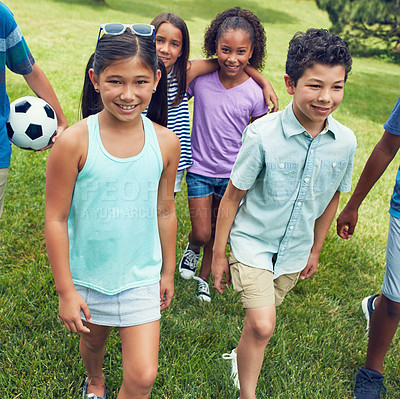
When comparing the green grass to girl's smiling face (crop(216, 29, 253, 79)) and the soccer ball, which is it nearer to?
the soccer ball

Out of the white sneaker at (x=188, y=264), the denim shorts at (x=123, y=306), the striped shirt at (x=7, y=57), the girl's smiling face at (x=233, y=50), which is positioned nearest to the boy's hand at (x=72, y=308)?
the denim shorts at (x=123, y=306)

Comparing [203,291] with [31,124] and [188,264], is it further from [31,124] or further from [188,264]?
[31,124]

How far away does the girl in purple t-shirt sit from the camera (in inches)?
129

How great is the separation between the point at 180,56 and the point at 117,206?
1.61m

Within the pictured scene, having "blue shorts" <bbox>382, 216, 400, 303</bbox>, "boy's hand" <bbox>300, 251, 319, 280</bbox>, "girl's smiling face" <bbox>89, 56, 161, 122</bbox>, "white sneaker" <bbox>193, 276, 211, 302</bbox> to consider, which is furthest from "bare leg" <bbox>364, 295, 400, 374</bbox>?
"girl's smiling face" <bbox>89, 56, 161, 122</bbox>

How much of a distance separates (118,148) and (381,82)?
15.1 meters

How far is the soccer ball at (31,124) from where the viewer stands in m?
2.83

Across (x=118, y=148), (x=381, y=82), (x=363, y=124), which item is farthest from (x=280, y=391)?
(x=381, y=82)

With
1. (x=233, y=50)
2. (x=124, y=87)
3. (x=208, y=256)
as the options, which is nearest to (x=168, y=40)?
(x=233, y=50)

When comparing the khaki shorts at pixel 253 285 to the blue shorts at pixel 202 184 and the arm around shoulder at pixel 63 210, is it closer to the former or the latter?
the arm around shoulder at pixel 63 210

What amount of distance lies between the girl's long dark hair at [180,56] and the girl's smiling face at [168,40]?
1.3 inches

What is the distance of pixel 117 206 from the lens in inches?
79.9

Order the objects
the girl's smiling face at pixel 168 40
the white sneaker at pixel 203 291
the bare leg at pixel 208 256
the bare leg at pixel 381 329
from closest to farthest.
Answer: the bare leg at pixel 381 329 < the girl's smiling face at pixel 168 40 < the white sneaker at pixel 203 291 < the bare leg at pixel 208 256

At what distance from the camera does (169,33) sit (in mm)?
3207
